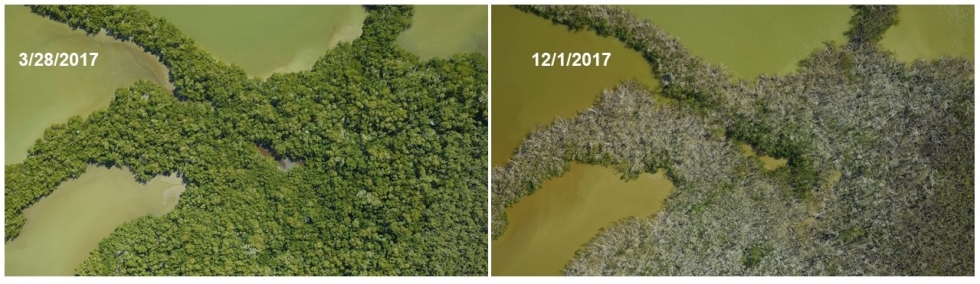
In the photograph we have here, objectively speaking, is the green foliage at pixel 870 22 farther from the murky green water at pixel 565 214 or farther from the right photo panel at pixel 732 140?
the murky green water at pixel 565 214

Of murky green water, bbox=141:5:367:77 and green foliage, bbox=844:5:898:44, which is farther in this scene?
murky green water, bbox=141:5:367:77

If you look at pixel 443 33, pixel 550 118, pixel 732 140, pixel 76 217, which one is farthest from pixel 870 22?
pixel 76 217

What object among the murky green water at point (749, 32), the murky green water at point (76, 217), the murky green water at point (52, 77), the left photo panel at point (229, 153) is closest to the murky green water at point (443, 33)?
the left photo panel at point (229, 153)

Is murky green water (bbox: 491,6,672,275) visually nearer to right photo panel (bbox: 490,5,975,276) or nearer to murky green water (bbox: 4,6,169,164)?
right photo panel (bbox: 490,5,975,276)

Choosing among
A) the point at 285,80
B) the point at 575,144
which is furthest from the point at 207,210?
the point at 575,144

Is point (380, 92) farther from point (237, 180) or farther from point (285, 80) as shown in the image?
point (237, 180)

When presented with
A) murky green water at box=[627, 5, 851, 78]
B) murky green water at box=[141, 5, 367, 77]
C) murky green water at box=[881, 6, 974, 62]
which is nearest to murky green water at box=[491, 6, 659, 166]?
murky green water at box=[627, 5, 851, 78]

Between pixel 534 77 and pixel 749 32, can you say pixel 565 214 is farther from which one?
pixel 749 32
